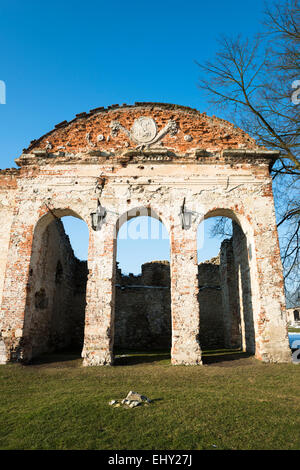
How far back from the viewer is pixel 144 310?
44.4 ft

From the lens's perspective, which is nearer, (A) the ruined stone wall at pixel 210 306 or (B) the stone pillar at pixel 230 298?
(B) the stone pillar at pixel 230 298

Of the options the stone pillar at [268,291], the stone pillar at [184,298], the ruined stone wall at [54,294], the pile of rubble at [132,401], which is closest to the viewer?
the pile of rubble at [132,401]

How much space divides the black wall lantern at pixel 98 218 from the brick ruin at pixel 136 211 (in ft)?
0.09

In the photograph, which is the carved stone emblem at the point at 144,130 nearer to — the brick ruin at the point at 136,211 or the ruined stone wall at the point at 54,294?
the brick ruin at the point at 136,211

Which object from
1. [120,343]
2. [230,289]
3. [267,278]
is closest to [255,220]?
[267,278]

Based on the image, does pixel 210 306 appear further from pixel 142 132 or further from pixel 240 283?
pixel 142 132

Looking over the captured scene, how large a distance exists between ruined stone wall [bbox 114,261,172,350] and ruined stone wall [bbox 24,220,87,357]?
1.75m

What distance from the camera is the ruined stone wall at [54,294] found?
8.62 metres

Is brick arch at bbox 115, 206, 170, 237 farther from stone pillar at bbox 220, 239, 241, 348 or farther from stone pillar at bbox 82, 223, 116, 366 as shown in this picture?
stone pillar at bbox 220, 239, 241, 348

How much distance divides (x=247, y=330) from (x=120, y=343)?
6010 millimetres

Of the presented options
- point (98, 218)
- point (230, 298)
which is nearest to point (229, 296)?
point (230, 298)

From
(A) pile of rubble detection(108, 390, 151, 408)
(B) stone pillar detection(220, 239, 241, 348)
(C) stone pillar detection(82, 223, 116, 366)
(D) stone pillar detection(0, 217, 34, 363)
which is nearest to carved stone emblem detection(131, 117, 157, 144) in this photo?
(C) stone pillar detection(82, 223, 116, 366)

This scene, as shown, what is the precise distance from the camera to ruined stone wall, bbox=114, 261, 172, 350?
42.8 feet

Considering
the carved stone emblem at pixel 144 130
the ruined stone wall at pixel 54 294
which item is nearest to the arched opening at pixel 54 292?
the ruined stone wall at pixel 54 294
